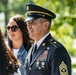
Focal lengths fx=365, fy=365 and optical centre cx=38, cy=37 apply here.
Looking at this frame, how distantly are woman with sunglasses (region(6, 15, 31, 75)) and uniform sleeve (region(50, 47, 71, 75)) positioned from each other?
130 centimetres

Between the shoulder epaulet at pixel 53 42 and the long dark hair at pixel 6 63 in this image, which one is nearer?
the long dark hair at pixel 6 63

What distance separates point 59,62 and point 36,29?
0.46 metres

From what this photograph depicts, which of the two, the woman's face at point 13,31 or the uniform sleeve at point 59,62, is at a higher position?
the woman's face at point 13,31

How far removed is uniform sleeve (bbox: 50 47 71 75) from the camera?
3850 mm

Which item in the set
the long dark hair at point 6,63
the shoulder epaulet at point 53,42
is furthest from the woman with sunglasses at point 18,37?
the long dark hair at point 6,63

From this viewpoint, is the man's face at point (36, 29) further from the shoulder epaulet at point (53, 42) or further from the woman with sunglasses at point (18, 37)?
the woman with sunglasses at point (18, 37)

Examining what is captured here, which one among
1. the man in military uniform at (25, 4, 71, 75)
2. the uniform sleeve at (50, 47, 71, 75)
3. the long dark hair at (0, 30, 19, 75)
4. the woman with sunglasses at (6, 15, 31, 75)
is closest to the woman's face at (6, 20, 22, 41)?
the woman with sunglasses at (6, 15, 31, 75)

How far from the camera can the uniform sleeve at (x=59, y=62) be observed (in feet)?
12.6

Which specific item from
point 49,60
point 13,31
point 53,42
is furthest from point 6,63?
point 13,31

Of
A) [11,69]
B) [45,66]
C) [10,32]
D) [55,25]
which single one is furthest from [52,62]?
[55,25]

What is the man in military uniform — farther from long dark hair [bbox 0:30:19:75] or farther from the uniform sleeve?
long dark hair [bbox 0:30:19:75]

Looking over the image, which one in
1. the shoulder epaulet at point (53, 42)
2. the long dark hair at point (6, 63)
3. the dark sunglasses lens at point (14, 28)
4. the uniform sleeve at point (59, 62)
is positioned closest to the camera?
the long dark hair at point (6, 63)

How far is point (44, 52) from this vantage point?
409cm

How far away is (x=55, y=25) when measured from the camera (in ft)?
31.4
